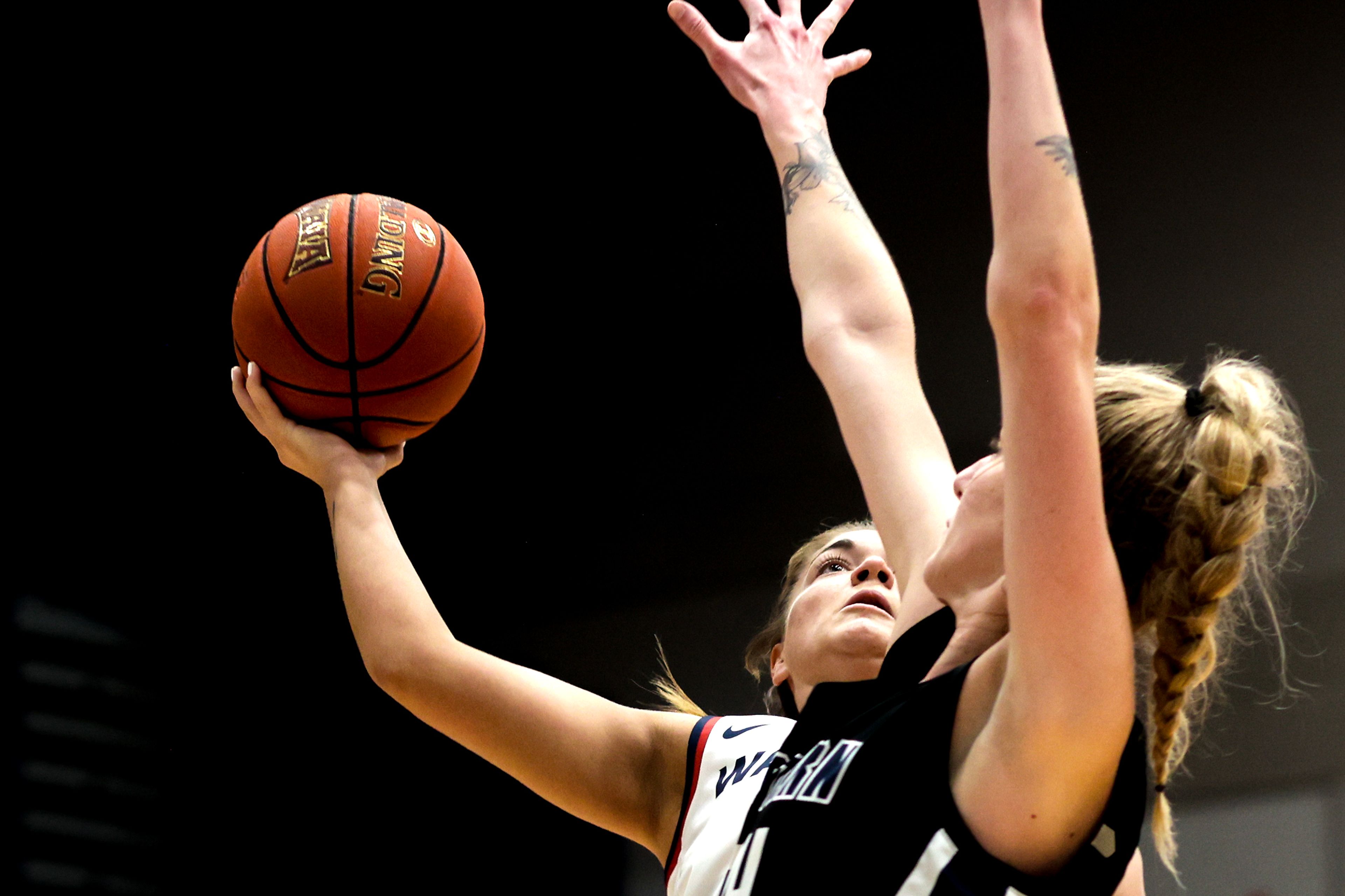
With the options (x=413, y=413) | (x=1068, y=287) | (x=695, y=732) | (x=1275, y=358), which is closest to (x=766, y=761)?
(x=695, y=732)

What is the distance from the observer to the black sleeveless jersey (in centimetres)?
84

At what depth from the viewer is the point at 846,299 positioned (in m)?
1.34

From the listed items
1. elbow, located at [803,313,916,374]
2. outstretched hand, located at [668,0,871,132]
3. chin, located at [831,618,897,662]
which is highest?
outstretched hand, located at [668,0,871,132]

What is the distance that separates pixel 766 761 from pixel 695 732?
0.11m

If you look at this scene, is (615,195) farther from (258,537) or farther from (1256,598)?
(1256,598)

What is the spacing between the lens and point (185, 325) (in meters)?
3.59

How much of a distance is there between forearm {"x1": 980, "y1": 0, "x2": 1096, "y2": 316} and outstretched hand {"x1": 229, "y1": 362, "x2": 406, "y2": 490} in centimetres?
77

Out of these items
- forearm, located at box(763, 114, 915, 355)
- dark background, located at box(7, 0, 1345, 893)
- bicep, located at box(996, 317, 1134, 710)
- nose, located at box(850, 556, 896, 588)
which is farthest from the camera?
dark background, located at box(7, 0, 1345, 893)

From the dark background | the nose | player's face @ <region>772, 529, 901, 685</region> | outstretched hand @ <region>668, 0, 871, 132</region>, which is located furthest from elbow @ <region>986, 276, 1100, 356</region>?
the dark background

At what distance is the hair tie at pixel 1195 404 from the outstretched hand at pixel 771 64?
574 mm

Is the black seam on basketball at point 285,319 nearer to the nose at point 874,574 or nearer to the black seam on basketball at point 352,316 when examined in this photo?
the black seam on basketball at point 352,316

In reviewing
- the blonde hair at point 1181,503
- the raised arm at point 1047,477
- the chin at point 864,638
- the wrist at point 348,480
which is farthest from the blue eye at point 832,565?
Answer: the raised arm at point 1047,477

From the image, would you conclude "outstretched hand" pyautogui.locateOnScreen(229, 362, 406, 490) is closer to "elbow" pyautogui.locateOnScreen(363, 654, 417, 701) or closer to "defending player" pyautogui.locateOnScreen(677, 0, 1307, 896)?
"elbow" pyautogui.locateOnScreen(363, 654, 417, 701)

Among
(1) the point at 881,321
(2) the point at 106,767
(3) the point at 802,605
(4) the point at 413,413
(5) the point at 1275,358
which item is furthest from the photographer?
(2) the point at 106,767
